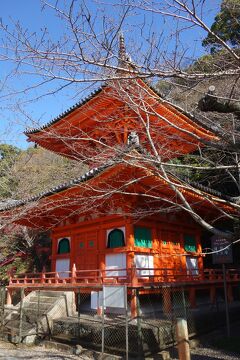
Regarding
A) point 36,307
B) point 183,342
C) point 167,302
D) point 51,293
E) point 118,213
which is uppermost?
point 118,213

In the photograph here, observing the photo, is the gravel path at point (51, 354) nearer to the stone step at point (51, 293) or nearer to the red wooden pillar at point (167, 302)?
the red wooden pillar at point (167, 302)

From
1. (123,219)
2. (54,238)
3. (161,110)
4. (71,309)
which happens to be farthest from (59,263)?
(161,110)

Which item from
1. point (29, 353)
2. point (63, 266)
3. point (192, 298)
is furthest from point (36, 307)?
point (192, 298)

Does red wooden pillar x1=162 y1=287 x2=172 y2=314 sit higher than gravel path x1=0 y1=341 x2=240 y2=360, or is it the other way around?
red wooden pillar x1=162 y1=287 x2=172 y2=314

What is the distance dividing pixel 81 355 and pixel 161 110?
286 inches

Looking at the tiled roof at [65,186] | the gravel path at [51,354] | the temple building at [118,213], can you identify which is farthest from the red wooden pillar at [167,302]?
the tiled roof at [65,186]

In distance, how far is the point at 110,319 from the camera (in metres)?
9.10

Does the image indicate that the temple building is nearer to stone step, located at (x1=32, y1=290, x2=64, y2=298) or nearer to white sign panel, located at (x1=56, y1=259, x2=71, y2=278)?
white sign panel, located at (x1=56, y1=259, x2=71, y2=278)

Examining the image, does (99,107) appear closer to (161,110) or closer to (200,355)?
(161,110)

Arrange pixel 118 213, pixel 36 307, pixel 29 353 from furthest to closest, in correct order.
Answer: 1. pixel 36 307
2. pixel 118 213
3. pixel 29 353

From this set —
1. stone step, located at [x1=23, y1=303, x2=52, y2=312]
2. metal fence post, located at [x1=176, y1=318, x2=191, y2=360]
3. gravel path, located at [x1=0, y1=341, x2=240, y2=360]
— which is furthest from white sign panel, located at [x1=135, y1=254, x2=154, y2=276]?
metal fence post, located at [x1=176, y1=318, x2=191, y2=360]

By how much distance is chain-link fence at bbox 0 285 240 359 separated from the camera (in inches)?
293

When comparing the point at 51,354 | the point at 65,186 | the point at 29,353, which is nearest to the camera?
the point at 51,354

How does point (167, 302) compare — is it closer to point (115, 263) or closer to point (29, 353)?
point (115, 263)
